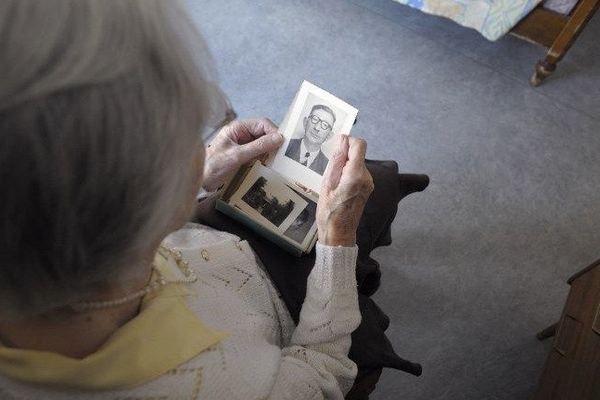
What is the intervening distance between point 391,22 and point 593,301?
4.15 ft

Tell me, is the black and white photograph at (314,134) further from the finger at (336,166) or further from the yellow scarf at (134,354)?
the yellow scarf at (134,354)

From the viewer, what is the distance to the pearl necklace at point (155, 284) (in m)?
0.52

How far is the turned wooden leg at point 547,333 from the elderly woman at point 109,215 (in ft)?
3.00

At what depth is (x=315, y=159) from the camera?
1.01 metres

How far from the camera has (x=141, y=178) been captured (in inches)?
15.9

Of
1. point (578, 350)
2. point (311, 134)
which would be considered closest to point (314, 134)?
point (311, 134)

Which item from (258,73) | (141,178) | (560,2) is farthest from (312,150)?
(560,2)

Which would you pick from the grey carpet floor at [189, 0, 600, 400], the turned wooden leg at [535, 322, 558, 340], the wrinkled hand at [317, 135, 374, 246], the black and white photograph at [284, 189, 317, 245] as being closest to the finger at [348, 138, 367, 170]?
the wrinkled hand at [317, 135, 374, 246]

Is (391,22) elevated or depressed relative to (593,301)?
elevated

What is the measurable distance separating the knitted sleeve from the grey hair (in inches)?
14.0

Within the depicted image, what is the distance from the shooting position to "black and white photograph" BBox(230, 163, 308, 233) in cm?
96

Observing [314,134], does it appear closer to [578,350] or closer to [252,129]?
[252,129]

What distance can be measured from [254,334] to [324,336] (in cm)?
12

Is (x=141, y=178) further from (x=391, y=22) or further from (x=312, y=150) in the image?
(x=391, y=22)
